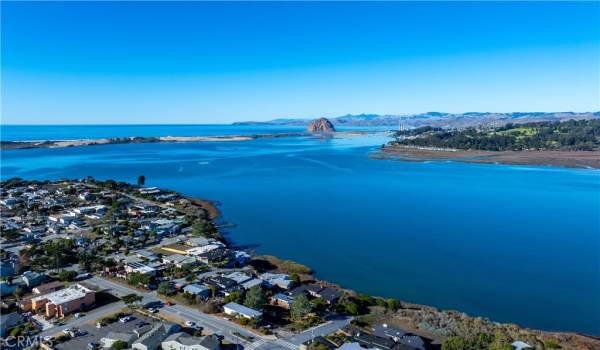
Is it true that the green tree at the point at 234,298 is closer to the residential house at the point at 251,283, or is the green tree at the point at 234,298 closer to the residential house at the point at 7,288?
the residential house at the point at 251,283

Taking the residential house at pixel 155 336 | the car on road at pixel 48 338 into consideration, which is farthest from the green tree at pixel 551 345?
the car on road at pixel 48 338

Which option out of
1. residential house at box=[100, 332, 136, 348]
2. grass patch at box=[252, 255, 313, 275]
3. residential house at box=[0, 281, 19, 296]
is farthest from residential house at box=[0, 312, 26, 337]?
grass patch at box=[252, 255, 313, 275]

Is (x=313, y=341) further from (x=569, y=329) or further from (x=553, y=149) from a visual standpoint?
(x=553, y=149)

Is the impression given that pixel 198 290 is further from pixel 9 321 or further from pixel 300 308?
pixel 9 321

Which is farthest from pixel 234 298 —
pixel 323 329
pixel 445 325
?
pixel 445 325

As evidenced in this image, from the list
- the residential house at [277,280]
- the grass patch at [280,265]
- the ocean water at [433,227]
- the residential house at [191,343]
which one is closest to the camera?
the residential house at [191,343]
